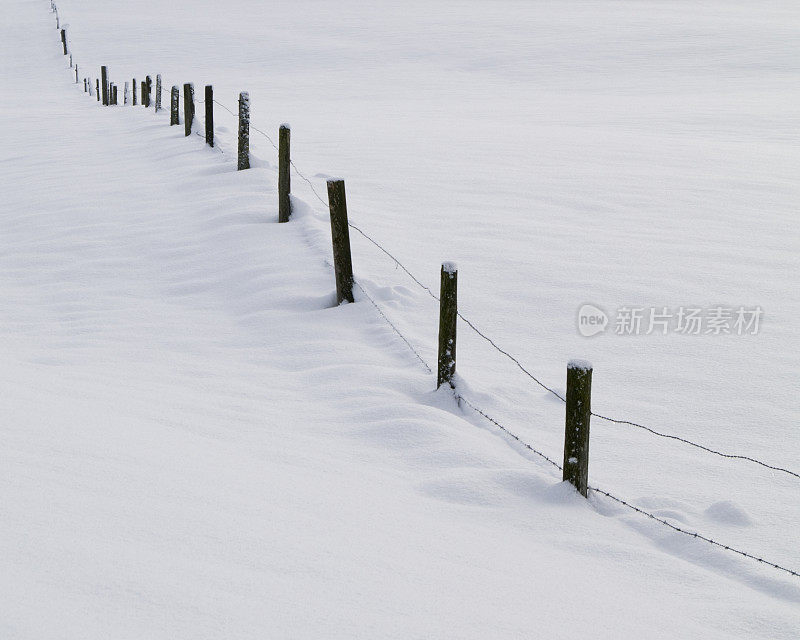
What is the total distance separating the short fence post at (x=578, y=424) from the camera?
12.2ft

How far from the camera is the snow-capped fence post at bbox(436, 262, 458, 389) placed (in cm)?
466

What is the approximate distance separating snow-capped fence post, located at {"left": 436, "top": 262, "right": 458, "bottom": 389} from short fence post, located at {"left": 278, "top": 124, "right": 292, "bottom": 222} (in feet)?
11.3

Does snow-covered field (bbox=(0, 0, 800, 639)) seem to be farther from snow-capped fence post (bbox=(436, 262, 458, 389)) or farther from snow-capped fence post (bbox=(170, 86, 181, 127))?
snow-capped fence post (bbox=(170, 86, 181, 127))

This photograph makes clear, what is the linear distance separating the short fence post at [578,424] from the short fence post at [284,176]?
15.4 feet

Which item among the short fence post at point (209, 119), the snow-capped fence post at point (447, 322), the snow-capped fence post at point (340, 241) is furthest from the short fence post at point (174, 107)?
the snow-capped fence post at point (447, 322)

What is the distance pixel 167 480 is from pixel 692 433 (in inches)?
118

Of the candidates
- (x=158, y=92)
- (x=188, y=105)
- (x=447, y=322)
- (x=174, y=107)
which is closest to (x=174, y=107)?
(x=174, y=107)

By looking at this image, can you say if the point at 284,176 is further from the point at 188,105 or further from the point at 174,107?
the point at 174,107

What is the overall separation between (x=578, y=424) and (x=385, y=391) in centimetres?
146

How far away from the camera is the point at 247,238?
7695mm

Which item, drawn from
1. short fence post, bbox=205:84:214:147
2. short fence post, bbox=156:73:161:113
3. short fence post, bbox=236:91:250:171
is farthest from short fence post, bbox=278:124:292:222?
short fence post, bbox=156:73:161:113

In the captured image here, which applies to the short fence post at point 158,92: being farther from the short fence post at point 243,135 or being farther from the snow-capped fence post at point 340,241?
the snow-capped fence post at point 340,241

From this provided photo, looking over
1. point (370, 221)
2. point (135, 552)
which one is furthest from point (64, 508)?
point (370, 221)

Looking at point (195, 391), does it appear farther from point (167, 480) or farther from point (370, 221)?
point (370, 221)
